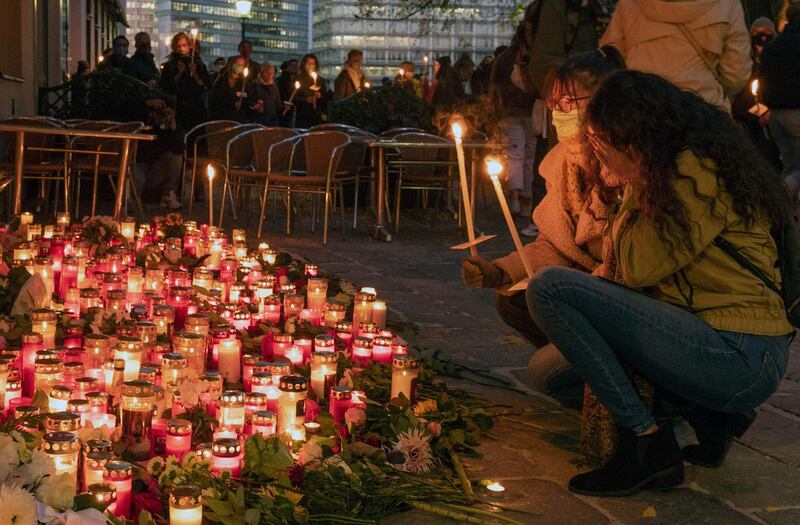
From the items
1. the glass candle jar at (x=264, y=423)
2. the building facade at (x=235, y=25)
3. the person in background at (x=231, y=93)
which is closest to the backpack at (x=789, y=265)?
the glass candle jar at (x=264, y=423)

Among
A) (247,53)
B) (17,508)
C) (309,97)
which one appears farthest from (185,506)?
(309,97)

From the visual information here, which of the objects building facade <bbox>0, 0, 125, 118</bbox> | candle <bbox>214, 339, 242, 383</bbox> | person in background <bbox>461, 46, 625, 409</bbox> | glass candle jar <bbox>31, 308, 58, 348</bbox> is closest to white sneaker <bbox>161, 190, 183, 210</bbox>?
building facade <bbox>0, 0, 125, 118</bbox>

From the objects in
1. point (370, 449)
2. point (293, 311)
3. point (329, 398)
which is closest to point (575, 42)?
point (293, 311)

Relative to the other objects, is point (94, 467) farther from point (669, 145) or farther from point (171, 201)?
point (171, 201)

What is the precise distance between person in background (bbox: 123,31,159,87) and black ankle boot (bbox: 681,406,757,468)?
1004 cm

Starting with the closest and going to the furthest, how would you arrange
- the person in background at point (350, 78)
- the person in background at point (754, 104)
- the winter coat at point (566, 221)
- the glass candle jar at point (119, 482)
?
the glass candle jar at point (119, 482)
the winter coat at point (566, 221)
the person in background at point (754, 104)
the person in background at point (350, 78)

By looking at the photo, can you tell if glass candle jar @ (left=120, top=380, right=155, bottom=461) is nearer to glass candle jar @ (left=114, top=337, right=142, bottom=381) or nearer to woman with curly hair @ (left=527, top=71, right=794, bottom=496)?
glass candle jar @ (left=114, top=337, right=142, bottom=381)

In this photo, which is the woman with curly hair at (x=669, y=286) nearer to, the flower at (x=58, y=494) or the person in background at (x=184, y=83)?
the flower at (x=58, y=494)

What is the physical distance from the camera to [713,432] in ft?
11.8

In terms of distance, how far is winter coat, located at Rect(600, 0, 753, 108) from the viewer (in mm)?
5805

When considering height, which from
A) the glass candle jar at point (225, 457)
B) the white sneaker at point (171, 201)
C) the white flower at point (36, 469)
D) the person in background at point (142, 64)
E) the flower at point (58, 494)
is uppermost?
Answer: the person in background at point (142, 64)

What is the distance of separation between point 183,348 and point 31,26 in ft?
33.8

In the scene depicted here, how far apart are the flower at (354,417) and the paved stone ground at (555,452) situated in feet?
1.23

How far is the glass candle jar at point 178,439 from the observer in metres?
3.14
